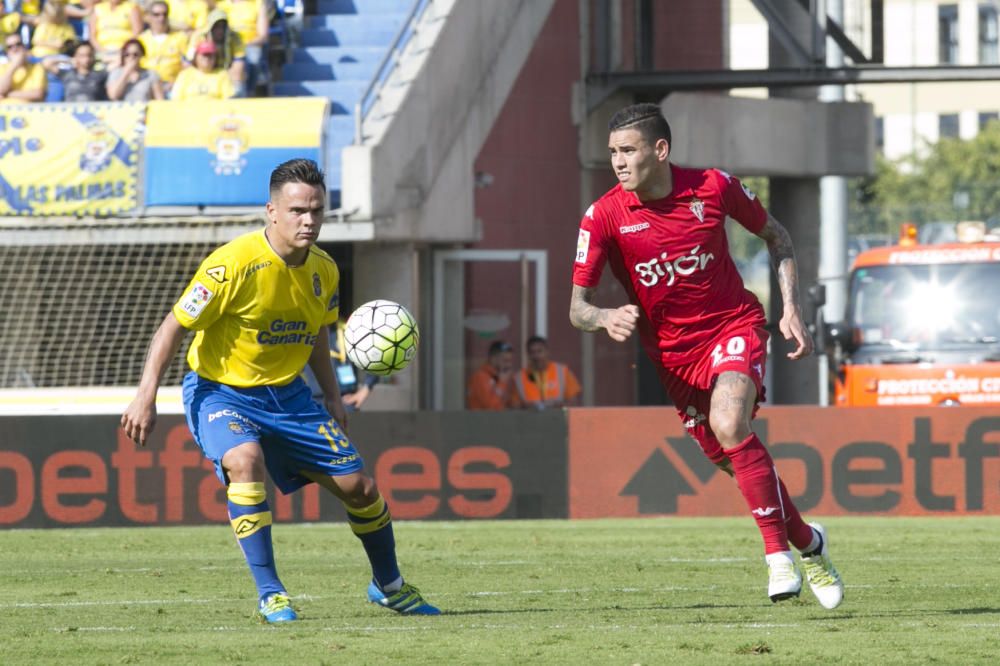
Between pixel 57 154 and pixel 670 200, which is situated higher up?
pixel 57 154

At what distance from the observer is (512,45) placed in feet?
75.0

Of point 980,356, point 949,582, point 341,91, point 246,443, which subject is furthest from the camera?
point 341,91

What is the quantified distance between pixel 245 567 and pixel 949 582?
13.6 feet

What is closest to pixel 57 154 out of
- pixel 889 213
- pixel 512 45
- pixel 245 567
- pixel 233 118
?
pixel 233 118

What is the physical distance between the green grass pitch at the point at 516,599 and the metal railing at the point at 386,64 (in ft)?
20.1

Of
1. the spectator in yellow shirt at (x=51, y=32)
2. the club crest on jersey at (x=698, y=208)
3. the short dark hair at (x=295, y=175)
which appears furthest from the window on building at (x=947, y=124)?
the short dark hair at (x=295, y=175)

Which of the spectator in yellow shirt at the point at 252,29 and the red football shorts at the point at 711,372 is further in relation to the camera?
the spectator in yellow shirt at the point at 252,29

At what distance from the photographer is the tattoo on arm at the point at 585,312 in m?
8.14

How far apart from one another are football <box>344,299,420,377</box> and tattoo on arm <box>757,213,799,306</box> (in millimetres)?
1744

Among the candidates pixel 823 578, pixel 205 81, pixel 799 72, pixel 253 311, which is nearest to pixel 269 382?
pixel 253 311

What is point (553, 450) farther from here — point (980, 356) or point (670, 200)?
point (670, 200)

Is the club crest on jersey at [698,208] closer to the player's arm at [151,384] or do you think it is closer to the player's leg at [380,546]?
the player's leg at [380,546]

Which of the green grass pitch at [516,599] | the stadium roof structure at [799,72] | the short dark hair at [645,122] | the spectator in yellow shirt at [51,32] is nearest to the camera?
the green grass pitch at [516,599]

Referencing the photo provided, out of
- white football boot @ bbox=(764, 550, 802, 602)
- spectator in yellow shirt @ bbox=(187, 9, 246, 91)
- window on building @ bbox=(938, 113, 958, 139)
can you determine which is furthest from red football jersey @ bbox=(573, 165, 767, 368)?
window on building @ bbox=(938, 113, 958, 139)
